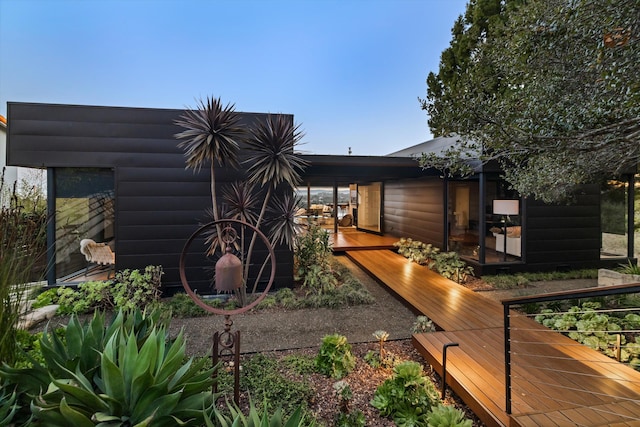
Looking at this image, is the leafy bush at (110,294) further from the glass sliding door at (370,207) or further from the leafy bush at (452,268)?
the glass sliding door at (370,207)

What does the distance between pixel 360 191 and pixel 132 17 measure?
10.2 m

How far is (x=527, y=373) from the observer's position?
2.63 meters

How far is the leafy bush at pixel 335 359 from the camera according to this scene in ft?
9.41

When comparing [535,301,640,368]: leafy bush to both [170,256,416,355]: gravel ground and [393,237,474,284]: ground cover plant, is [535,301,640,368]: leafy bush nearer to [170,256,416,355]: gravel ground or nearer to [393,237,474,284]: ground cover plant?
[170,256,416,355]: gravel ground

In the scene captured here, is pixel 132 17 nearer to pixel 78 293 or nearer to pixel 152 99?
pixel 152 99

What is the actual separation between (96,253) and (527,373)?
676cm

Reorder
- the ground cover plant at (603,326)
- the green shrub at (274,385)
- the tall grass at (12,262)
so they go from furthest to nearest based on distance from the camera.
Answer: the ground cover plant at (603,326) < the green shrub at (274,385) < the tall grass at (12,262)

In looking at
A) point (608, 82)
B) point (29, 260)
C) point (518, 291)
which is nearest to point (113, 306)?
point (29, 260)

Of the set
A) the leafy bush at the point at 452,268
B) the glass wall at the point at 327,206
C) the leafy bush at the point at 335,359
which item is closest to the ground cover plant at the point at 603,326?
the leafy bush at the point at 452,268

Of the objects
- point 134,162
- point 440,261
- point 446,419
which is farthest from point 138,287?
point 440,261

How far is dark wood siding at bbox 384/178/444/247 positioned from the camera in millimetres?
7850

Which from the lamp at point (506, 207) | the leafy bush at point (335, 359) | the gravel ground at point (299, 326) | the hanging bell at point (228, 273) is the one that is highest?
the lamp at point (506, 207)

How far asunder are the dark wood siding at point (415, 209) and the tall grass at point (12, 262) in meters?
7.70

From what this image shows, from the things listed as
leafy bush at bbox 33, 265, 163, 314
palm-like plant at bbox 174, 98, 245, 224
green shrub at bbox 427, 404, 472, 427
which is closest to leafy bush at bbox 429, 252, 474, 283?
green shrub at bbox 427, 404, 472, 427
